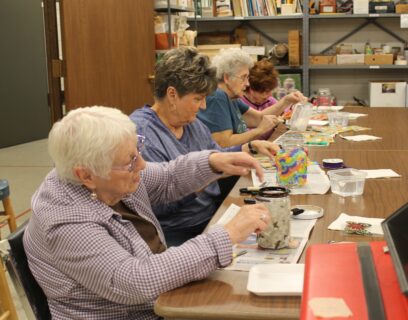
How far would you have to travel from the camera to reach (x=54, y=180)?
1443 millimetres

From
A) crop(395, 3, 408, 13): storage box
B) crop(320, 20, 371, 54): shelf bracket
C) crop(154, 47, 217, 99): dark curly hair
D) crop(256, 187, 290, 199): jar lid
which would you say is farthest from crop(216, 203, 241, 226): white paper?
crop(320, 20, 371, 54): shelf bracket

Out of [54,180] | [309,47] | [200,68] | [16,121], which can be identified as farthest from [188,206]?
[16,121]

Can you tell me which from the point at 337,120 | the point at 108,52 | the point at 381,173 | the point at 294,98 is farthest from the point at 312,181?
the point at 108,52

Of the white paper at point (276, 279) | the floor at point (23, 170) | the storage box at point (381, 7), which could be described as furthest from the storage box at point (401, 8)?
the white paper at point (276, 279)

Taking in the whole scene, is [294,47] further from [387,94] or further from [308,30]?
[387,94]

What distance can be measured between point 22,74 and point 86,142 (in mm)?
6135

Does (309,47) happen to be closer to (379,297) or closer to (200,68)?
(200,68)

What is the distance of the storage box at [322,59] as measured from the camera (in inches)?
247

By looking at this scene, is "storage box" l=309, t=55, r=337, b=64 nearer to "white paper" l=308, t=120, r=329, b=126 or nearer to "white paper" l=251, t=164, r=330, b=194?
"white paper" l=308, t=120, r=329, b=126

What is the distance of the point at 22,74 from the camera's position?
23.4ft

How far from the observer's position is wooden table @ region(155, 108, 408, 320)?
1198mm

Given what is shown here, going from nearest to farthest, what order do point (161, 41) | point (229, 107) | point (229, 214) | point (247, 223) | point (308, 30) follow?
point (247, 223) < point (229, 214) < point (229, 107) < point (161, 41) < point (308, 30)

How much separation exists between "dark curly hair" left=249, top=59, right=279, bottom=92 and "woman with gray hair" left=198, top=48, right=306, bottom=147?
0.33 meters

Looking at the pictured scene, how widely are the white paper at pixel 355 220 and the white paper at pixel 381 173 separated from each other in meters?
0.55
